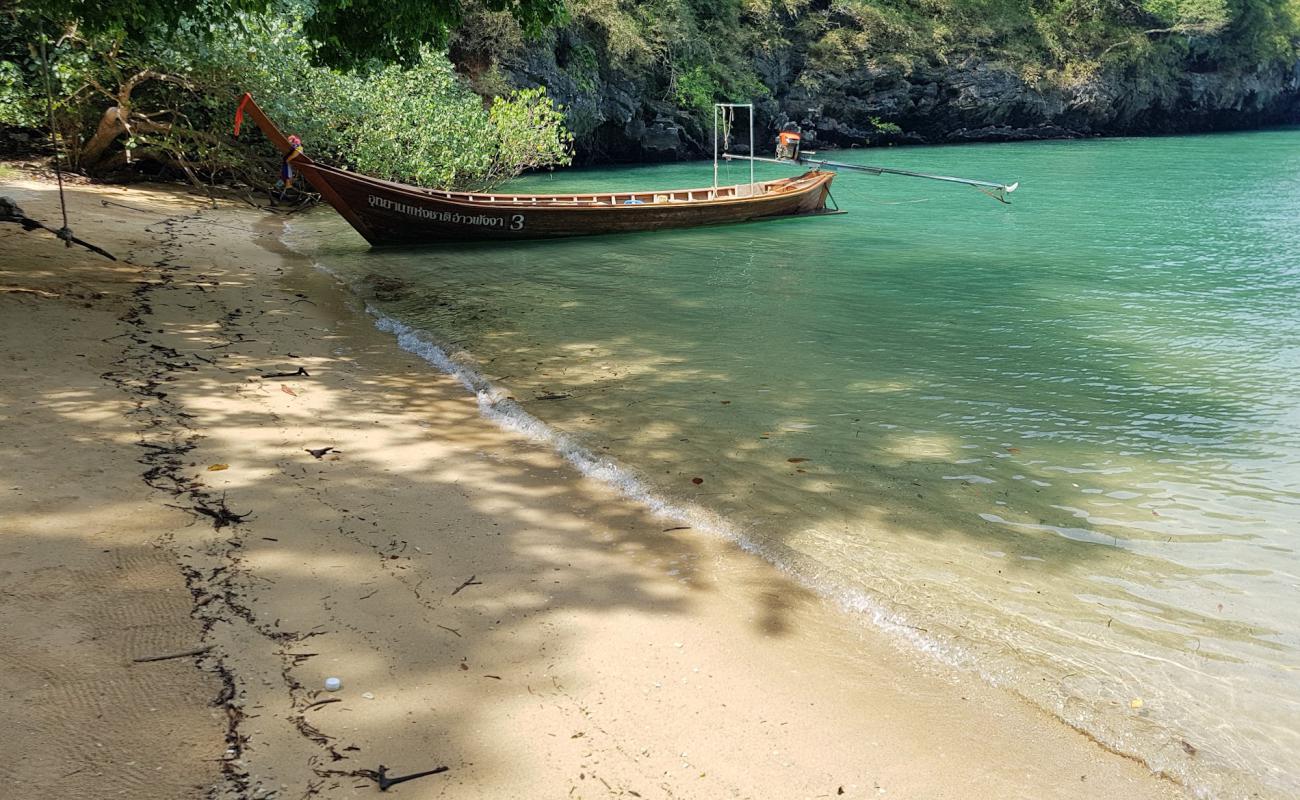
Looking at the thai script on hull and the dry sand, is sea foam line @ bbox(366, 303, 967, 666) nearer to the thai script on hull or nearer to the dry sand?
the dry sand

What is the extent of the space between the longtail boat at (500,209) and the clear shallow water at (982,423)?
1.29 ft

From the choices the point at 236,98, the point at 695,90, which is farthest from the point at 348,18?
the point at 695,90

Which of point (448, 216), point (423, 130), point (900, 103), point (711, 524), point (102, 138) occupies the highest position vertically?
point (900, 103)

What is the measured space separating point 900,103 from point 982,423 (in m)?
35.7

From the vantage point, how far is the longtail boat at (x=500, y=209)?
13047 mm

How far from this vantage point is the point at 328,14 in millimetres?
8953

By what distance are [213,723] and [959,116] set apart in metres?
42.3

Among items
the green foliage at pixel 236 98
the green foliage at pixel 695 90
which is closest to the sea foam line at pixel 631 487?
the green foliage at pixel 236 98

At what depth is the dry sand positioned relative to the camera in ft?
9.18

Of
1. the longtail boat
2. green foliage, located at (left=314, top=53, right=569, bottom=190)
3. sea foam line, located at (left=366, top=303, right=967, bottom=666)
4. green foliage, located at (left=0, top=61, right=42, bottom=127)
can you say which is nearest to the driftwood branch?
sea foam line, located at (left=366, top=303, right=967, bottom=666)

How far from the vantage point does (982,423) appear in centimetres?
662

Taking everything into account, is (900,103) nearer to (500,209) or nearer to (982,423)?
(500,209)

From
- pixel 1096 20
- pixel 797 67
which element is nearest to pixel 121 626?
pixel 797 67

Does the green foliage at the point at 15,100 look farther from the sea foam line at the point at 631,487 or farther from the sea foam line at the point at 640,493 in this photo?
the sea foam line at the point at 631,487
